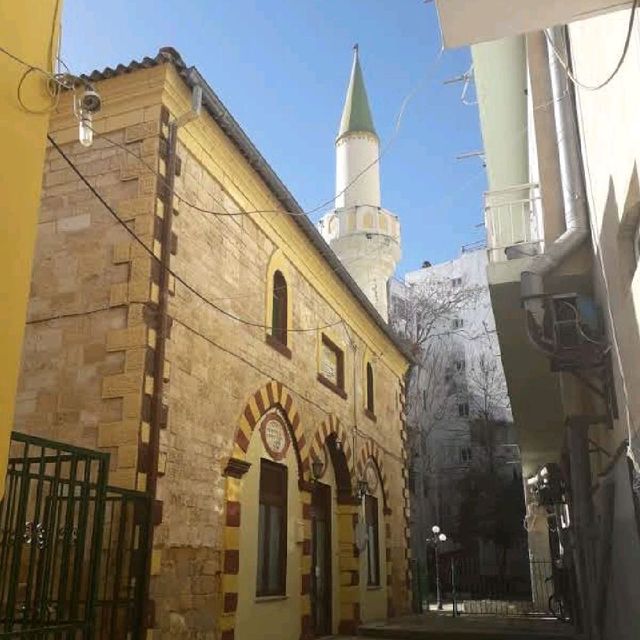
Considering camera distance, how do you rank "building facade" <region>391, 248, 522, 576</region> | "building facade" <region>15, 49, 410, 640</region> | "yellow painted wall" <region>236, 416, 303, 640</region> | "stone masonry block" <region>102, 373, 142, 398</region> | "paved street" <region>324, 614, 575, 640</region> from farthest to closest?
"building facade" <region>391, 248, 522, 576</region> < "paved street" <region>324, 614, 575, 640</region> < "yellow painted wall" <region>236, 416, 303, 640</region> < "building facade" <region>15, 49, 410, 640</region> < "stone masonry block" <region>102, 373, 142, 398</region>

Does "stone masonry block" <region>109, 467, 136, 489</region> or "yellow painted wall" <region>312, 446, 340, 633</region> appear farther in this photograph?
"yellow painted wall" <region>312, 446, 340, 633</region>

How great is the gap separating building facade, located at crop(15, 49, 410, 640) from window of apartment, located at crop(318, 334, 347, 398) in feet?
2.95

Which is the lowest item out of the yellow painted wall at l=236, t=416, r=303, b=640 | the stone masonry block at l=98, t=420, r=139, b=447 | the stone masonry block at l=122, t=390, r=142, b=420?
the yellow painted wall at l=236, t=416, r=303, b=640

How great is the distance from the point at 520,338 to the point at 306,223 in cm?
395

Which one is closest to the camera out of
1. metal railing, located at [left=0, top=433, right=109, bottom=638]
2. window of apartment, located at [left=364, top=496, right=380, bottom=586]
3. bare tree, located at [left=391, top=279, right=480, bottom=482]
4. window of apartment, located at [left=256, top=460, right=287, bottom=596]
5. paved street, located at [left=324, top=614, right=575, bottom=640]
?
metal railing, located at [left=0, top=433, right=109, bottom=638]

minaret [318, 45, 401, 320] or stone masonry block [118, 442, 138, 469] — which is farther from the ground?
minaret [318, 45, 401, 320]

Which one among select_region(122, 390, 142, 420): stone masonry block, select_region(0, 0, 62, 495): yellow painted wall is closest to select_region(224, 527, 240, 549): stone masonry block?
select_region(122, 390, 142, 420): stone masonry block

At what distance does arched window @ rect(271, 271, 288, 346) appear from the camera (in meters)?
11.4

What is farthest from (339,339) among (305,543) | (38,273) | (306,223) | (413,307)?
(413,307)

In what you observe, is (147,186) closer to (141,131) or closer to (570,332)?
(141,131)

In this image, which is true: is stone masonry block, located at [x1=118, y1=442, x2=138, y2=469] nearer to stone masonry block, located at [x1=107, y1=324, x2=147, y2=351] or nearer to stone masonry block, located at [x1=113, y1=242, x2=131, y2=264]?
stone masonry block, located at [x1=107, y1=324, x2=147, y2=351]

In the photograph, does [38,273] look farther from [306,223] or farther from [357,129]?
[357,129]

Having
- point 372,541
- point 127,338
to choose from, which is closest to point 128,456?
point 127,338

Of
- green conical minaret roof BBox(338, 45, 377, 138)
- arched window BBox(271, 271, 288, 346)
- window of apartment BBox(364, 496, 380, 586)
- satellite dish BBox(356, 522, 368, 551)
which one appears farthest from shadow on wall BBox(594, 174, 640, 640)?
green conical minaret roof BBox(338, 45, 377, 138)
